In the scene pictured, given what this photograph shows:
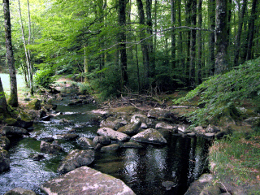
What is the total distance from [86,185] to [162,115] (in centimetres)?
599

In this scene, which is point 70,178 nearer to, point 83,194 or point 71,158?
point 83,194

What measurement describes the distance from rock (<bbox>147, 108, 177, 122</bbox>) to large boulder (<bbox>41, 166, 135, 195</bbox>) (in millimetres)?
5400

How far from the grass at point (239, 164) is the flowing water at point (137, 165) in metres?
0.66

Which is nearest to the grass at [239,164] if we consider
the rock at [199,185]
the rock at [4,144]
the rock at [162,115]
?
the rock at [199,185]

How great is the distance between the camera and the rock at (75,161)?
4261mm

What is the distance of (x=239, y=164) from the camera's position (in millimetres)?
3275

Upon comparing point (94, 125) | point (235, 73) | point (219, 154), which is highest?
point (235, 73)

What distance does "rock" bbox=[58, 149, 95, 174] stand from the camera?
4.26m

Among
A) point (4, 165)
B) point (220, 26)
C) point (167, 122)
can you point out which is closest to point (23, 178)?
point (4, 165)

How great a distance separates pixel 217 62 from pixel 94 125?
5795 mm

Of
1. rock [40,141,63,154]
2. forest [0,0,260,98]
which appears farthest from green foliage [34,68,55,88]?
rock [40,141,63,154]

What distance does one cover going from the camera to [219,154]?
3.81 m

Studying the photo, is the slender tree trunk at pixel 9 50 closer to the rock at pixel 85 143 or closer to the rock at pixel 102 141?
the rock at pixel 85 143

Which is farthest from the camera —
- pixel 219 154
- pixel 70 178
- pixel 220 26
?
pixel 220 26
